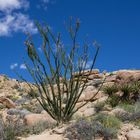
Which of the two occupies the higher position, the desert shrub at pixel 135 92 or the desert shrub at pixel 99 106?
the desert shrub at pixel 135 92

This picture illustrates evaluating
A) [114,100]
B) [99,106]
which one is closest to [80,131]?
[99,106]

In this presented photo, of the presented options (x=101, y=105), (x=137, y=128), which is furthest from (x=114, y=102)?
(x=137, y=128)

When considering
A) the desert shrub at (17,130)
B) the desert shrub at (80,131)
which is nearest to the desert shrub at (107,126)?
the desert shrub at (80,131)

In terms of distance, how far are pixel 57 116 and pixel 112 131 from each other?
2323mm

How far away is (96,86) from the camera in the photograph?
22000mm

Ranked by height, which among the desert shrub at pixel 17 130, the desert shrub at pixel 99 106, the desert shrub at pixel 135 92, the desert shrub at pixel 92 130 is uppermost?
the desert shrub at pixel 135 92

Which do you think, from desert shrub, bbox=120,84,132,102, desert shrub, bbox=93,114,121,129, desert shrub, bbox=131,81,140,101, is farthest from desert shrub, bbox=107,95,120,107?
desert shrub, bbox=93,114,121,129

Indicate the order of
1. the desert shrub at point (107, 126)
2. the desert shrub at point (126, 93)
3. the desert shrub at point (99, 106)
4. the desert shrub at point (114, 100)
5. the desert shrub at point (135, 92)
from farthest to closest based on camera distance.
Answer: the desert shrub at point (126, 93) < the desert shrub at point (135, 92) < the desert shrub at point (114, 100) < the desert shrub at point (99, 106) < the desert shrub at point (107, 126)

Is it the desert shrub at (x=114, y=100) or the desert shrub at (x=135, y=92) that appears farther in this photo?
the desert shrub at (x=135, y=92)

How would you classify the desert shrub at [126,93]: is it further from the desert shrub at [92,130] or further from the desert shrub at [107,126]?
the desert shrub at [92,130]

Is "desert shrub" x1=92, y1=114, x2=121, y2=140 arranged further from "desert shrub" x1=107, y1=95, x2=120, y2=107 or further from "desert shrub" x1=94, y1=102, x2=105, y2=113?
"desert shrub" x1=107, y1=95, x2=120, y2=107

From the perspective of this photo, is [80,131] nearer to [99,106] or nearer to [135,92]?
[99,106]

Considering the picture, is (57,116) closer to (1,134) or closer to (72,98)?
(72,98)

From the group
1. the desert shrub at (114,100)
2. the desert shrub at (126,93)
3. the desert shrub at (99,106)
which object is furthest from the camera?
the desert shrub at (126,93)
